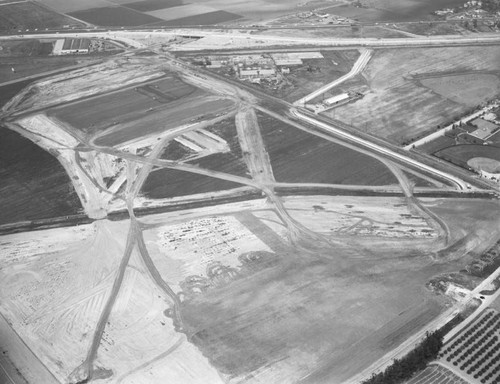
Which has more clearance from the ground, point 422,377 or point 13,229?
point 13,229

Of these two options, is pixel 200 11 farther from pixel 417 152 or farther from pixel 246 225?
pixel 246 225

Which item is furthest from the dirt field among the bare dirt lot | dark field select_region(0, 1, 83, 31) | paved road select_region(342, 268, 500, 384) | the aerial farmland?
dark field select_region(0, 1, 83, 31)

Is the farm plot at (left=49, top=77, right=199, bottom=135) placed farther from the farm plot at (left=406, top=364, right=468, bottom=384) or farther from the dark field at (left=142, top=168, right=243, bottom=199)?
the farm plot at (left=406, top=364, right=468, bottom=384)

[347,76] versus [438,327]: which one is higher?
[347,76]

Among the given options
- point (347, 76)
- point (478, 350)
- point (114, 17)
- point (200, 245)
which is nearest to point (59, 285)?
point (200, 245)

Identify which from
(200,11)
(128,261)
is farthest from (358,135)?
(200,11)

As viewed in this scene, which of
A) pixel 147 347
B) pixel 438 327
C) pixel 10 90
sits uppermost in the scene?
pixel 10 90

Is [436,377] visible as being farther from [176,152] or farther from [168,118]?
[168,118]
